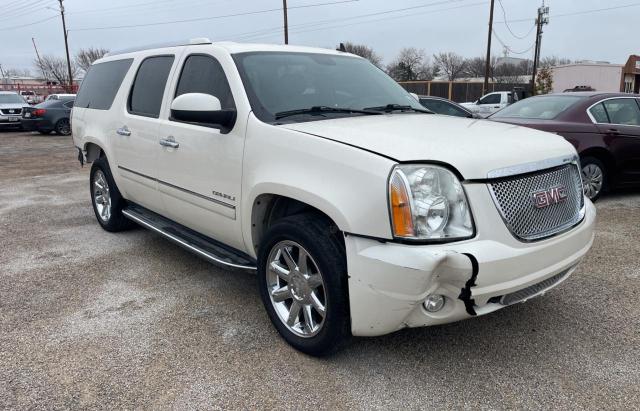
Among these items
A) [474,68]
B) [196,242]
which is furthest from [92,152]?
[474,68]

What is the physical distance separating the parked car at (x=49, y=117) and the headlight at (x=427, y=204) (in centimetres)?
1839

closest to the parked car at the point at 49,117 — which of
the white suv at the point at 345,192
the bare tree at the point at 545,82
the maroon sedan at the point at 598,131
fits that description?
the white suv at the point at 345,192

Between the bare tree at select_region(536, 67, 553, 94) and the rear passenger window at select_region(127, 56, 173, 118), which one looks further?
the bare tree at select_region(536, 67, 553, 94)

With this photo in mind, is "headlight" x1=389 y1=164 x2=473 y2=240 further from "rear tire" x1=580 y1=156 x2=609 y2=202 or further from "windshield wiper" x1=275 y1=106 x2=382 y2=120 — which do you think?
"rear tire" x1=580 y1=156 x2=609 y2=202

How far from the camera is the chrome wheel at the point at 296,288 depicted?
287cm

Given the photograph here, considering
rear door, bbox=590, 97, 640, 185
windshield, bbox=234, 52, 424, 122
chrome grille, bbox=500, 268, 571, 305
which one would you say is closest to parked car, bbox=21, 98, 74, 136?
windshield, bbox=234, 52, 424, 122

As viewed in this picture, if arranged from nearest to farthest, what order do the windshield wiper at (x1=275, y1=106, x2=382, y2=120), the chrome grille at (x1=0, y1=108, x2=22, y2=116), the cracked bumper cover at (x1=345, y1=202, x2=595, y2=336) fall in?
the cracked bumper cover at (x1=345, y1=202, x2=595, y2=336) → the windshield wiper at (x1=275, y1=106, x2=382, y2=120) → the chrome grille at (x1=0, y1=108, x2=22, y2=116)

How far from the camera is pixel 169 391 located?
2676mm

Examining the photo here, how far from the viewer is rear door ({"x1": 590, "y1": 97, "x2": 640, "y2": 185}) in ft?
21.9

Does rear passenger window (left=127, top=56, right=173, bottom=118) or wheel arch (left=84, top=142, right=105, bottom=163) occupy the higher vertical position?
rear passenger window (left=127, top=56, right=173, bottom=118)

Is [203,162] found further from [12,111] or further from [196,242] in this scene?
[12,111]

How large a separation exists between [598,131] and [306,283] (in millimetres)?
5466

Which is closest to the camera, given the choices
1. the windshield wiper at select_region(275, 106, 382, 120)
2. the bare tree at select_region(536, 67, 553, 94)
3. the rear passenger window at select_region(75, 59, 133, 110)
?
the windshield wiper at select_region(275, 106, 382, 120)

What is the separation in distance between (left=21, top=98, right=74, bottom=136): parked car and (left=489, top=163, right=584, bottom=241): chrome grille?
18.5m
